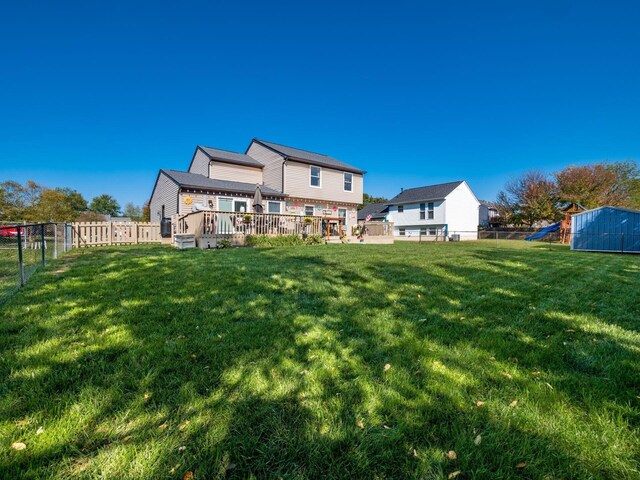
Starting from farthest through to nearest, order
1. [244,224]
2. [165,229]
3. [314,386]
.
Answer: [165,229]
[244,224]
[314,386]

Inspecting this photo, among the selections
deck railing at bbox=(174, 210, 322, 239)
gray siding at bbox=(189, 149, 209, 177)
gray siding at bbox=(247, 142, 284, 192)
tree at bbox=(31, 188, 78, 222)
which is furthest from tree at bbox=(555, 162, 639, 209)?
tree at bbox=(31, 188, 78, 222)

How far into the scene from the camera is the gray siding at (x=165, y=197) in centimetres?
1683

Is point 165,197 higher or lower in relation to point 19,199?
lower

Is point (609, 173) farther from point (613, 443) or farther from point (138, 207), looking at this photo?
point (138, 207)

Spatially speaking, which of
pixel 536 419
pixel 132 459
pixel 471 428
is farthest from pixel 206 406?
pixel 536 419

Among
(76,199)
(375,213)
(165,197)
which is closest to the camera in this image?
(165,197)

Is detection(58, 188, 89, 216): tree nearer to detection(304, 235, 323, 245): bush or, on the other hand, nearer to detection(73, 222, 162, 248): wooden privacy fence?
detection(73, 222, 162, 248): wooden privacy fence

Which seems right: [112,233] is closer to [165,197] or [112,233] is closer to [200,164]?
[165,197]

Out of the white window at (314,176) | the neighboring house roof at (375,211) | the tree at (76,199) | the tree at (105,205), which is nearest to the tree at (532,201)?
the neighboring house roof at (375,211)

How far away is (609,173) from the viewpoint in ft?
105

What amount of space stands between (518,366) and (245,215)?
11.0 metres

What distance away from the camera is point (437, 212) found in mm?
32000

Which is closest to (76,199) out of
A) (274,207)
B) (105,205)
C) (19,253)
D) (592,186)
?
(105,205)

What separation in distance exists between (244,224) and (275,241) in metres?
1.47
